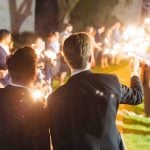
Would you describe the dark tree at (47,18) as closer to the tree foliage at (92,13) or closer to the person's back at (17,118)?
the tree foliage at (92,13)

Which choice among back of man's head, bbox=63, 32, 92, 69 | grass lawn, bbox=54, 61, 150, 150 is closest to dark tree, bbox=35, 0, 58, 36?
grass lawn, bbox=54, 61, 150, 150

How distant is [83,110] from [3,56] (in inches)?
190

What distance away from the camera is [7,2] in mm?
20266

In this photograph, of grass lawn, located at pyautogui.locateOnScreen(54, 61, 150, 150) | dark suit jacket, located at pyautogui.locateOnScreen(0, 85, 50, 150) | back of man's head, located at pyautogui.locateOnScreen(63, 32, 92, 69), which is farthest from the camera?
grass lawn, located at pyautogui.locateOnScreen(54, 61, 150, 150)

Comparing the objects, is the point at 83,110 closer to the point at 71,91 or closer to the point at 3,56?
the point at 71,91

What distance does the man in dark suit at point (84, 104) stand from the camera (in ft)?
11.4

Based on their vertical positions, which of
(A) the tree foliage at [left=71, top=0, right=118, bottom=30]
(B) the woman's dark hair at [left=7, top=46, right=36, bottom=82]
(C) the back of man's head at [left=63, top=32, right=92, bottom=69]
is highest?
(A) the tree foliage at [left=71, top=0, right=118, bottom=30]

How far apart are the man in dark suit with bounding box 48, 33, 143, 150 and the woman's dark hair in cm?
34

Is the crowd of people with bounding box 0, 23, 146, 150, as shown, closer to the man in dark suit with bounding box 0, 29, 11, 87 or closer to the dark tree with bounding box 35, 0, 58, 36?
the man in dark suit with bounding box 0, 29, 11, 87

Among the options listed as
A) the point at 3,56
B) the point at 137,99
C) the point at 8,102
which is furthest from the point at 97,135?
the point at 3,56

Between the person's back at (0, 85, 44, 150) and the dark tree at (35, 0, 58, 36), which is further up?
the dark tree at (35, 0, 58, 36)

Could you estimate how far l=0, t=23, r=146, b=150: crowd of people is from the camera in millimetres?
3482

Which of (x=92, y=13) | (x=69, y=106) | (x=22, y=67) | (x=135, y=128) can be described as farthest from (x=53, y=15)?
(x=69, y=106)

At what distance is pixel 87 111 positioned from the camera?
137 inches
